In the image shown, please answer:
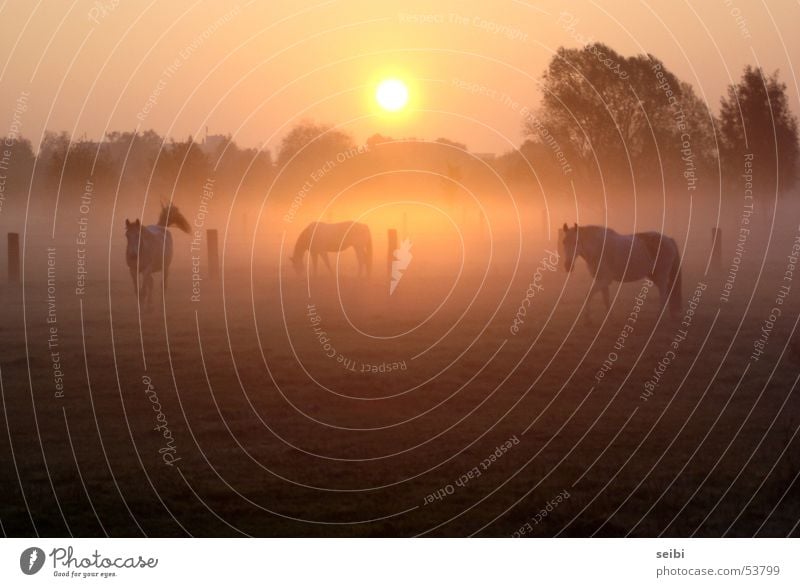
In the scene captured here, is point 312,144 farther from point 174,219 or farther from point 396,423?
point 396,423

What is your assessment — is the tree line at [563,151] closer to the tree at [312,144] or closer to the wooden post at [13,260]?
the tree at [312,144]

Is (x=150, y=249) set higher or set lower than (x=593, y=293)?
higher

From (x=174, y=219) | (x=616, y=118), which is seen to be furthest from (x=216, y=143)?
(x=616, y=118)

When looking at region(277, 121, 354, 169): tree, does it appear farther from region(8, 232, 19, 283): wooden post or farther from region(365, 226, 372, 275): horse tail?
region(8, 232, 19, 283): wooden post

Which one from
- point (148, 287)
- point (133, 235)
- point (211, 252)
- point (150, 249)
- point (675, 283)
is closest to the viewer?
point (675, 283)

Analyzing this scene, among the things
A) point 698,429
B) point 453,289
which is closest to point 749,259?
point 453,289

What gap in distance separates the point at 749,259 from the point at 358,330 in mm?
16101

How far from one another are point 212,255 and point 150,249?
427 cm

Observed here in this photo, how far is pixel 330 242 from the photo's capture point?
17562mm

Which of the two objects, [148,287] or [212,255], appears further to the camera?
[212,255]

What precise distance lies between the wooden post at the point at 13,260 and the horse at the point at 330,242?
4.83m

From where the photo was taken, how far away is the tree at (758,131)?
2030cm

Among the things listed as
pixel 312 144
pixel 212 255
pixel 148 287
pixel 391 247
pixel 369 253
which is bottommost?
pixel 148 287

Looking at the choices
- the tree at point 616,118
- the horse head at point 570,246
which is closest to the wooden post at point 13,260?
the tree at point 616,118
